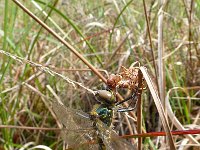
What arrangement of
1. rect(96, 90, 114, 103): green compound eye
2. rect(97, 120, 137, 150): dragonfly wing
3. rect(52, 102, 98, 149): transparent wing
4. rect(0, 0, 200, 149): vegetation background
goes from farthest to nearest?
rect(0, 0, 200, 149): vegetation background, rect(52, 102, 98, 149): transparent wing, rect(96, 90, 114, 103): green compound eye, rect(97, 120, 137, 150): dragonfly wing

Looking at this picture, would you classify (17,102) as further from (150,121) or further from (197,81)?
(197,81)

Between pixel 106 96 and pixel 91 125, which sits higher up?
pixel 106 96

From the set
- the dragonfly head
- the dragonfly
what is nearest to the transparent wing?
the dragonfly

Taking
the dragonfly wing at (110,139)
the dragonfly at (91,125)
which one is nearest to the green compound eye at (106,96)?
the dragonfly at (91,125)

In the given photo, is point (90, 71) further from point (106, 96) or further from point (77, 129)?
point (106, 96)

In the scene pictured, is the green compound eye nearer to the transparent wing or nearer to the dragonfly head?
the dragonfly head

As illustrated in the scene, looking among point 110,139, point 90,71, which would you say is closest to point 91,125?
point 110,139

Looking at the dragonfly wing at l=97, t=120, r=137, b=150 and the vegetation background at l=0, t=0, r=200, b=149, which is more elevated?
the vegetation background at l=0, t=0, r=200, b=149
